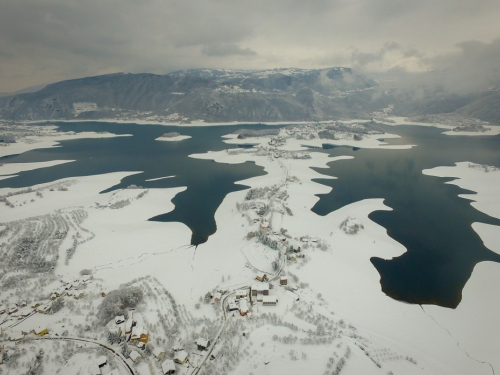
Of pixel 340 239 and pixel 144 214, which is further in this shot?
pixel 144 214

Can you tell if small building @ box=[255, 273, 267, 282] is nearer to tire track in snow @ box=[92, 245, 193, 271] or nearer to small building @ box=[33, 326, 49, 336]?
tire track in snow @ box=[92, 245, 193, 271]

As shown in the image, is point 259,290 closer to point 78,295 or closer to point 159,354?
point 159,354

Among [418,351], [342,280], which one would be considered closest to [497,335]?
[418,351]

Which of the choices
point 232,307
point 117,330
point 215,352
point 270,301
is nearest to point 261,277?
point 270,301

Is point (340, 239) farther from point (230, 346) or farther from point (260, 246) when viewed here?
point (230, 346)

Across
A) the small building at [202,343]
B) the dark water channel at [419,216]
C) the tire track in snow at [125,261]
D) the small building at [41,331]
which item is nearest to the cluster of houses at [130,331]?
the small building at [202,343]
